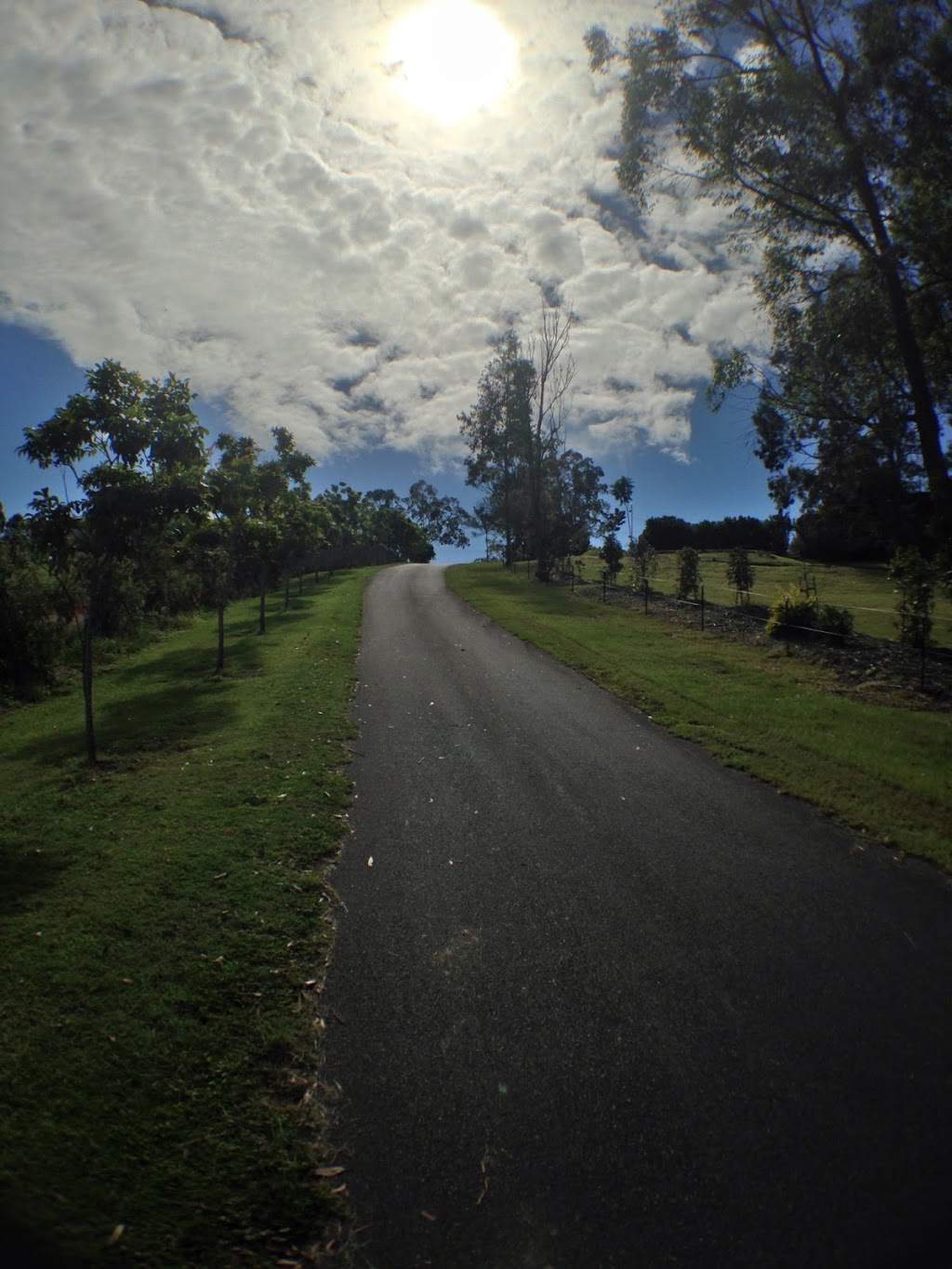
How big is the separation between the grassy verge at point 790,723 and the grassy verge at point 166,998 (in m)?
5.32

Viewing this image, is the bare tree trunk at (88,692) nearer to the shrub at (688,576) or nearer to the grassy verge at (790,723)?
the grassy verge at (790,723)

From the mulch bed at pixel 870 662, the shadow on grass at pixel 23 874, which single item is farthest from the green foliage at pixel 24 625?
the mulch bed at pixel 870 662

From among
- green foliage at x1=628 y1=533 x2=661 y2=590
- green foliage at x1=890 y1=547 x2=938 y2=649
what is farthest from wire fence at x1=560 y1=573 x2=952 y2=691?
green foliage at x1=628 y1=533 x2=661 y2=590

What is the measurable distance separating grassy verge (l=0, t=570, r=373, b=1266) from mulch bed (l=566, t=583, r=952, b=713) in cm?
966

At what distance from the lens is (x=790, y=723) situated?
9.62 metres

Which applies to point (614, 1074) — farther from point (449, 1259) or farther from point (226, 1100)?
point (226, 1100)

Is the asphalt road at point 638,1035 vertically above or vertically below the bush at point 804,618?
below

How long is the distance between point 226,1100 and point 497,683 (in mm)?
9842

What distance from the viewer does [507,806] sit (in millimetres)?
7090

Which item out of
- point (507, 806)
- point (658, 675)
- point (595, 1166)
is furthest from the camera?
point (658, 675)

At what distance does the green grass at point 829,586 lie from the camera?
18.0m

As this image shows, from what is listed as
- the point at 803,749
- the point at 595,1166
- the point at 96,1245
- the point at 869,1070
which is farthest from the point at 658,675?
the point at 96,1245

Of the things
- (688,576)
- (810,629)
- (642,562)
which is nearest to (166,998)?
(810,629)

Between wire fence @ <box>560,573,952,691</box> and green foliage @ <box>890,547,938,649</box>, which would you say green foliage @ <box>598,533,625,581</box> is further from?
green foliage @ <box>890,547,938,649</box>
